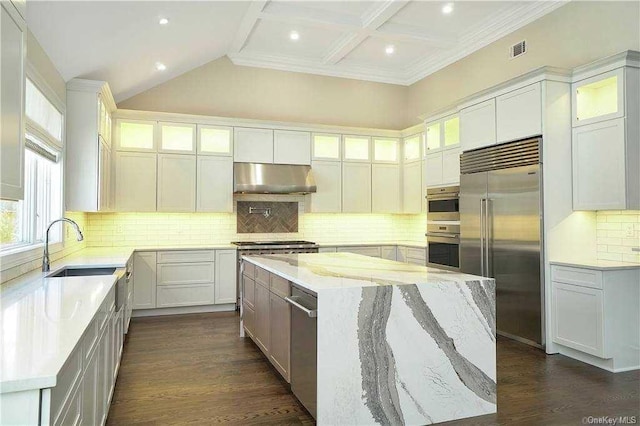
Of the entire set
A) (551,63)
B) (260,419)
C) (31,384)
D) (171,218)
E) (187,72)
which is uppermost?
(187,72)

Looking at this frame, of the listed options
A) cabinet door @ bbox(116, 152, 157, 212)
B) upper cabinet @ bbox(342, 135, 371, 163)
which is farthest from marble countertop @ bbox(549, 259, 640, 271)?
cabinet door @ bbox(116, 152, 157, 212)

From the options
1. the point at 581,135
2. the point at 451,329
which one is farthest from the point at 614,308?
the point at 451,329

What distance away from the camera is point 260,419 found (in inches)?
115

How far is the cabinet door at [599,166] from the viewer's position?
402cm

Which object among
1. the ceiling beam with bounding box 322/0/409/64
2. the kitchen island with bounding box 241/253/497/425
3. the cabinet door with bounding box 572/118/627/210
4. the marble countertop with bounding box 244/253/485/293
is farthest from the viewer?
the ceiling beam with bounding box 322/0/409/64

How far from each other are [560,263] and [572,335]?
664mm

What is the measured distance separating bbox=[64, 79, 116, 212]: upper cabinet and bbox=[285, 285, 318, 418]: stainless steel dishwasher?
284 cm

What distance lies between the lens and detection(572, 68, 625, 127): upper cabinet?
4.04m

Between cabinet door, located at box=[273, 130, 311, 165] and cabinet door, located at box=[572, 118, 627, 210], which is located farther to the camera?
cabinet door, located at box=[273, 130, 311, 165]

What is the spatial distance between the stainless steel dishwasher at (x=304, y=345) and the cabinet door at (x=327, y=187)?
3.89 m

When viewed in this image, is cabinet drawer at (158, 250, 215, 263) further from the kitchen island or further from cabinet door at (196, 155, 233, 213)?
the kitchen island

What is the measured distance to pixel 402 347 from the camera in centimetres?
277

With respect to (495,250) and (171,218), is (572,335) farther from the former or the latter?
(171,218)

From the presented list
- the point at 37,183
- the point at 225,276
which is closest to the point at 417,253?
the point at 225,276
